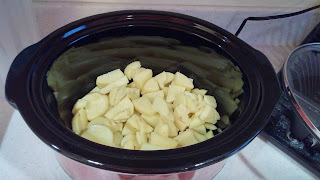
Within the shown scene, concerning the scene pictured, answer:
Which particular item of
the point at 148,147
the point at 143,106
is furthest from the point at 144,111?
the point at 148,147

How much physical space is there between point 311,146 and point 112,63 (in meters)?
0.47

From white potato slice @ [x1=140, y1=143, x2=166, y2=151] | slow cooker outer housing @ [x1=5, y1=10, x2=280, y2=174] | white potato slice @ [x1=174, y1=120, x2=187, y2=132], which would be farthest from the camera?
white potato slice @ [x1=174, y1=120, x2=187, y2=132]

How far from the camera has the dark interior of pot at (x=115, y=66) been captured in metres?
0.69

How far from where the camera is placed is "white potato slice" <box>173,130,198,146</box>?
2.13ft

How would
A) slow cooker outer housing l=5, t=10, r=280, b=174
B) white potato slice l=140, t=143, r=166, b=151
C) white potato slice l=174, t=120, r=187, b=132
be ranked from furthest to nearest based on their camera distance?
1. white potato slice l=174, t=120, r=187, b=132
2. white potato slice l=140, t=143, r=166, b=151
3. slow cooker outer housing l=5, t=10, r=280, b=174

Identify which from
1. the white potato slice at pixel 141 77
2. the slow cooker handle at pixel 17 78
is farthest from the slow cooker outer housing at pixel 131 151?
the white potato slice at pixel 141 77

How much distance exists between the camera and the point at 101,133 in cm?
64

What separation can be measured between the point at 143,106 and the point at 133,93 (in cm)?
5

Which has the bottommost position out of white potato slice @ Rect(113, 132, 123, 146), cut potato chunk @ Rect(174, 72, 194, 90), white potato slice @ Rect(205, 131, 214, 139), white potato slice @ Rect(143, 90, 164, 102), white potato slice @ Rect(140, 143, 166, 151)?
white potato slice @ Rect(205, 131, 214, 139)

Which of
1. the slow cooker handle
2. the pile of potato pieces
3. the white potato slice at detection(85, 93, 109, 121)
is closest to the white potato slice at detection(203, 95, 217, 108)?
the pile of potato pieces

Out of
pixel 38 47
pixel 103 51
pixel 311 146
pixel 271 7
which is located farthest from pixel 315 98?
pixel 38 47

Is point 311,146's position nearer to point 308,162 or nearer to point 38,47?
point 308,162

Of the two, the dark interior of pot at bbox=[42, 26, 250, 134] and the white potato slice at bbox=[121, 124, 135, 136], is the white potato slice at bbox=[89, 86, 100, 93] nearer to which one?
the dark interior of pot at bbox=[42, 26, 250, 134]

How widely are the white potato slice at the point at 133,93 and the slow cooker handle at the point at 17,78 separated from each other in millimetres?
209
